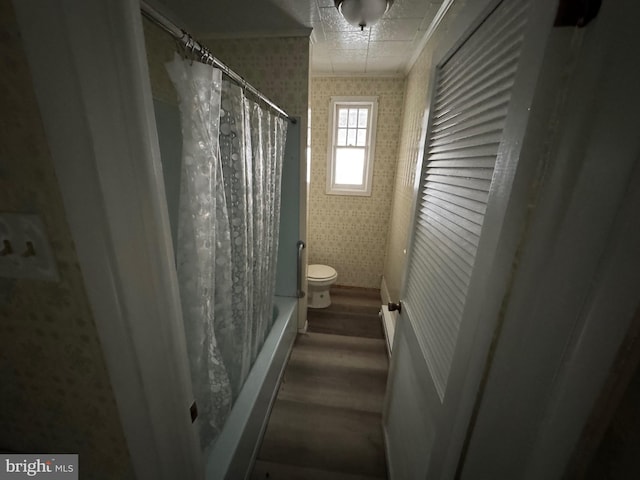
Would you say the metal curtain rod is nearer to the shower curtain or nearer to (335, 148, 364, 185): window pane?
the shower curtain

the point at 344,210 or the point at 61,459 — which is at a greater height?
the point at 344,210

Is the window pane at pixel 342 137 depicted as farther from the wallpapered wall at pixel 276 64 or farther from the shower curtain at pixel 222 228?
the shower curtain at pixel 222 228

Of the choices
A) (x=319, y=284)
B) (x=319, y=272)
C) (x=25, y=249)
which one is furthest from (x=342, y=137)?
(x=25, y=249)

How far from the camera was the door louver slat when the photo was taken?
20.7 inches

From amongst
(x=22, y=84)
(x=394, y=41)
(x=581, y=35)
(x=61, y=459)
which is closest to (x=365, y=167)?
(x=394, y=41)

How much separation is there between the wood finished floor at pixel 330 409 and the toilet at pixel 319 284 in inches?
9.5

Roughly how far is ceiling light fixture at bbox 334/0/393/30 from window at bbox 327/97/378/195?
1187 millimetres

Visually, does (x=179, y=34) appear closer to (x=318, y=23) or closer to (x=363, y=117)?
(x=318, y=23)

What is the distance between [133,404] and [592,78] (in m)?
0.97

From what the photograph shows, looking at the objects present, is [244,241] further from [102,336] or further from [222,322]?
[102,336]

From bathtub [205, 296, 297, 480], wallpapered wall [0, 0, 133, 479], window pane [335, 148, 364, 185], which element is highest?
window pane [335, 148, 364, 185]

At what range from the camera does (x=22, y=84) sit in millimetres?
338

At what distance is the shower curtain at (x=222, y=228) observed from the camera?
2.54 ft

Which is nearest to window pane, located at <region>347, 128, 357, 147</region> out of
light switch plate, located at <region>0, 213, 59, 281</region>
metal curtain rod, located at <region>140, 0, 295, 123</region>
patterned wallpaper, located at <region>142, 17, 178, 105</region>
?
patterned wallpaper, located at <region>142, 17, 178, 105</region>
